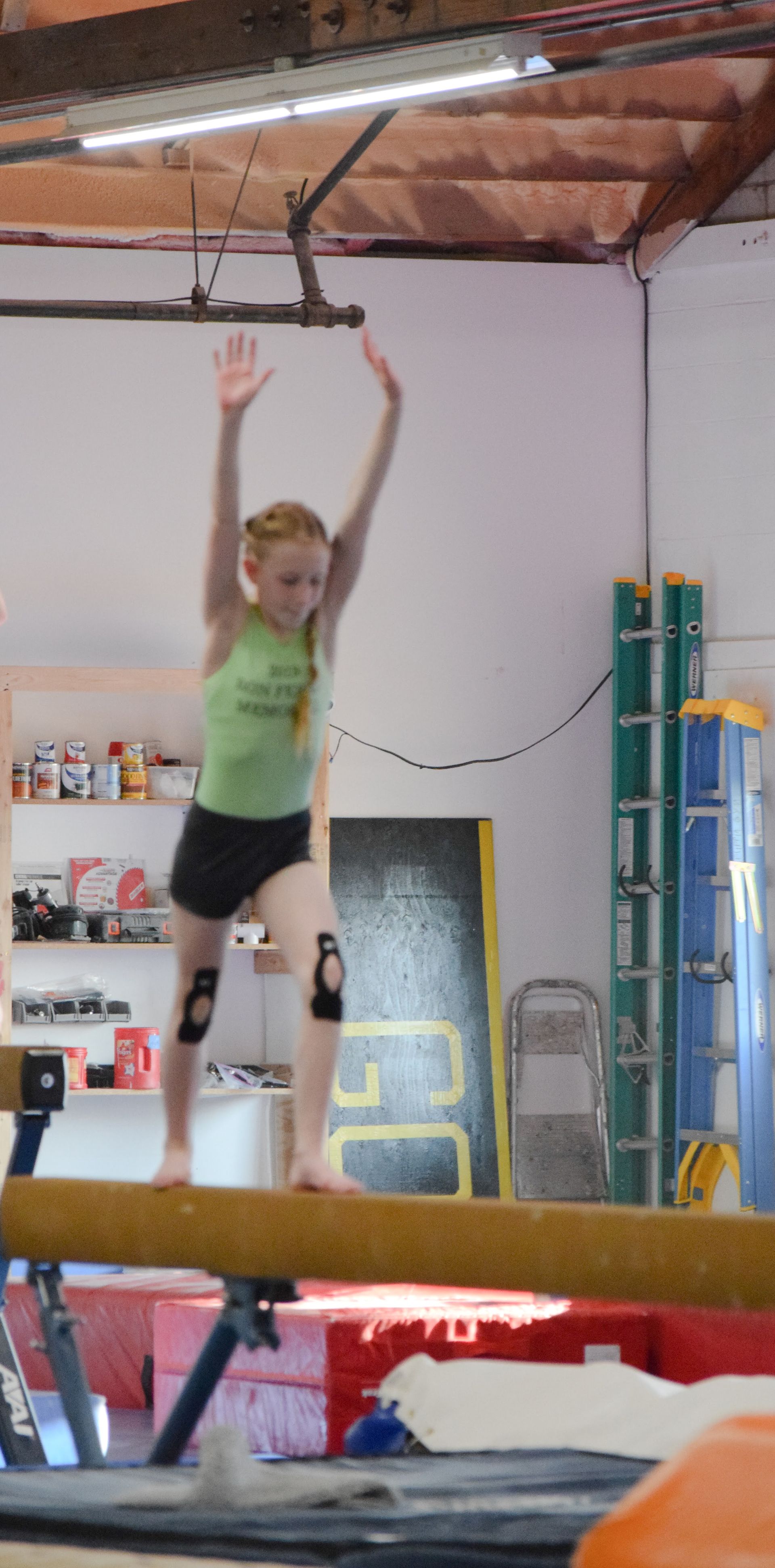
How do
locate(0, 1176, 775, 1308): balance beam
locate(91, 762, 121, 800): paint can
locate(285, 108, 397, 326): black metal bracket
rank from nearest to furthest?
locate(0, 1176, 775, 1308): balance beam → locate(285, 108, 397, 326): black metal bracket → locate(91, 762, 121, 800): paint can

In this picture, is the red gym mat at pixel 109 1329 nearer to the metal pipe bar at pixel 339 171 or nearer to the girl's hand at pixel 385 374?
the girl's hand at pixel 385 374

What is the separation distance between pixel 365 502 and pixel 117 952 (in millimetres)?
4352

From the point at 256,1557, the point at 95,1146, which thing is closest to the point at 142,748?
the point at 95,1146

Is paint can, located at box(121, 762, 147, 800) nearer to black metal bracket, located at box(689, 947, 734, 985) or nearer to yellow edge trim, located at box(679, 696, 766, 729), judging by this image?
yellow edge trim, located at box(679, 696, 766, 729)

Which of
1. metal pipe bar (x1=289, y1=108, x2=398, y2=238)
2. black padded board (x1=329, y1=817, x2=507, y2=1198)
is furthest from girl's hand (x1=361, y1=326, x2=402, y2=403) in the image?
black padded board (x1=329, y1=817, x2=507, y2=1198)

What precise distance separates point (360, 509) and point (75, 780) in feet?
13.1

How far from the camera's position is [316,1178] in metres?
2.57

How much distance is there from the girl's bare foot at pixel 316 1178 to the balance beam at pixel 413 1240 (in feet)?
0.18

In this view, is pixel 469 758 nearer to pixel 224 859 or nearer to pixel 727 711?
pixel 727 711

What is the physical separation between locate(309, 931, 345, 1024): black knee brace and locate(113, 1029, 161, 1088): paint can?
3.91m

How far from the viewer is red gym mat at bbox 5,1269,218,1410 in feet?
17.0

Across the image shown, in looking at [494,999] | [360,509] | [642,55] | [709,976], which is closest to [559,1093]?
[494,999]

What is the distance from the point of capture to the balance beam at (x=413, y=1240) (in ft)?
7.46

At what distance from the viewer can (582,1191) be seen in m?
6.92
